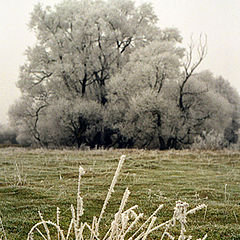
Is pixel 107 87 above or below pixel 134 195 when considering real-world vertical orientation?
above

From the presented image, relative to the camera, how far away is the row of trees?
2794 centimetres

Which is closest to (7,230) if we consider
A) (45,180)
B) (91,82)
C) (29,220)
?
(29,220)

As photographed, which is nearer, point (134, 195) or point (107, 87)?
point (134, 195)

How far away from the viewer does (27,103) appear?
1256 inches

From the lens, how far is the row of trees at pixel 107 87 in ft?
91.7

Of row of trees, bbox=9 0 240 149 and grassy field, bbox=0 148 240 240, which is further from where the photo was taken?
row of trees, bbox=9 0 240 149

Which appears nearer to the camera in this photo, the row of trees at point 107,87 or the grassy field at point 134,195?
the grassy field at point 134,195

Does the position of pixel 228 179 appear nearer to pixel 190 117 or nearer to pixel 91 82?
pixel 190 117

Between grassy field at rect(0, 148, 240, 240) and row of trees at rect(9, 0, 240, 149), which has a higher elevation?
row of trees at rect(9, 0, 240, 149)

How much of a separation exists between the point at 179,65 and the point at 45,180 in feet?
71.4

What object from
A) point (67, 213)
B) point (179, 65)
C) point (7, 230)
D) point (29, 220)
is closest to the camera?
point (7, 230)

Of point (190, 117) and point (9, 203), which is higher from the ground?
point (190, 117)

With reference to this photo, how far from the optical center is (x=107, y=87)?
29797 mm

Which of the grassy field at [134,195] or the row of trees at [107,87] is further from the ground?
the row of trees at [107,87]
